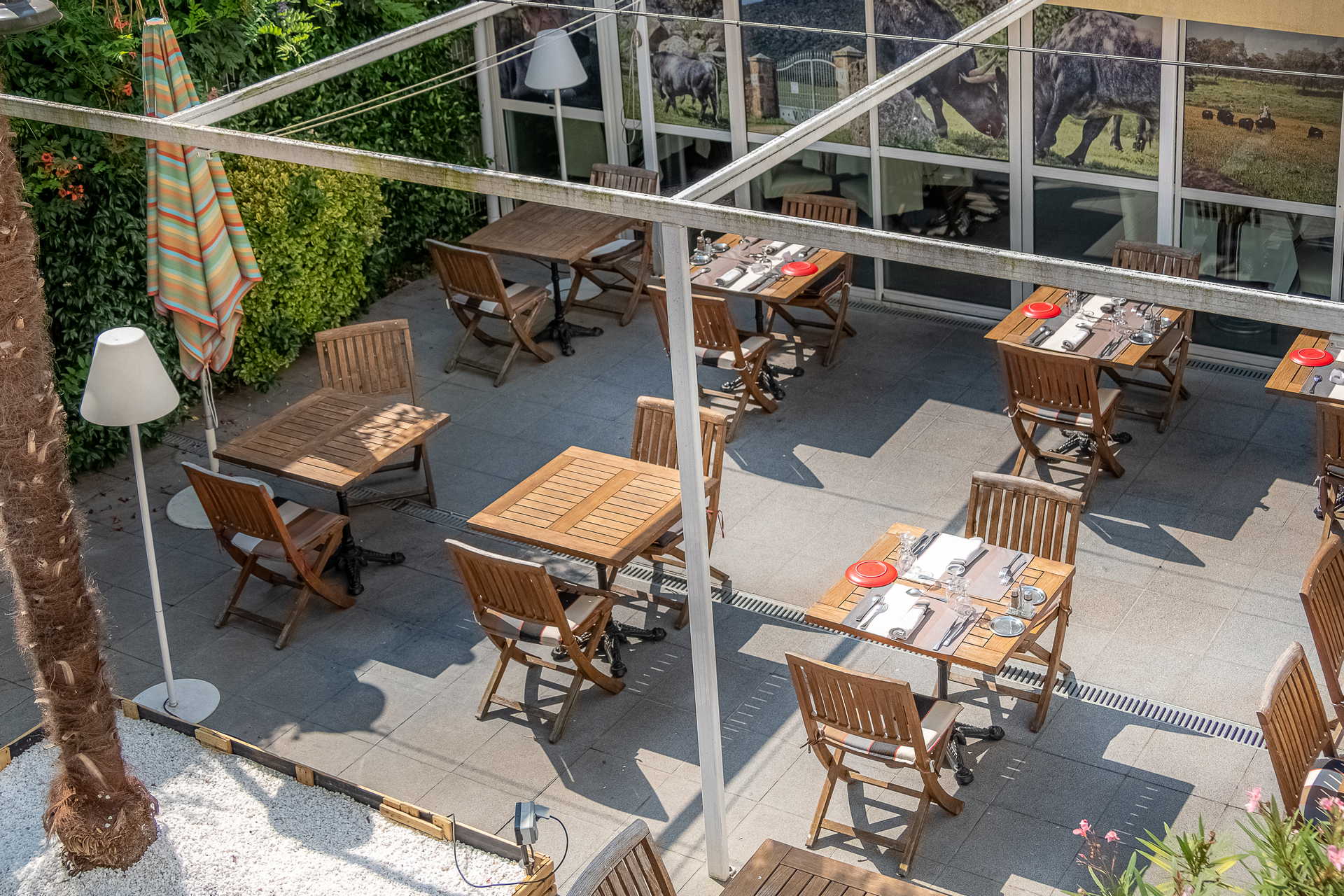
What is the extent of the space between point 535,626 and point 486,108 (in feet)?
22.5

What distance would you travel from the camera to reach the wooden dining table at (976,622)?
709 centimetres

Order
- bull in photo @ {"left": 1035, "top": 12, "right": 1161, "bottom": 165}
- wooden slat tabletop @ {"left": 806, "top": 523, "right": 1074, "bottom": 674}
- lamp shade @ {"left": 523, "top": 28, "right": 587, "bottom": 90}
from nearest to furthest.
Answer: wooden slat tabletop @ {"left": 806, "top": 523, "right": 1074, "bottom": 674} → bull in photo @ {"left": 1035, "top": 12, "right": 1161, "bottom": 165} → lamp shade @ {"left": 523, "top": 28, "right": 587, "bottom": 90}

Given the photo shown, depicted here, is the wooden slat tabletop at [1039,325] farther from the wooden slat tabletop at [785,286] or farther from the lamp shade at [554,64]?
the lamp shade at [554,64]

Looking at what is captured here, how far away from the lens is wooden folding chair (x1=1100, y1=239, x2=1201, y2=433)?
10.0m

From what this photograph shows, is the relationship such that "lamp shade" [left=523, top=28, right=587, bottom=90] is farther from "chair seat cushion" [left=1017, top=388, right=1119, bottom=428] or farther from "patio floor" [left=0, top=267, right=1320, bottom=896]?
"chair seat cushion" [left=1017, top=388, right=1119, bottom=428]

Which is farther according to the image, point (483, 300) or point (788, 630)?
point (483, 300)

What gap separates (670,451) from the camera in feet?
30.0

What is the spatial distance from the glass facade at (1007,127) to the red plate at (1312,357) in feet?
4.17

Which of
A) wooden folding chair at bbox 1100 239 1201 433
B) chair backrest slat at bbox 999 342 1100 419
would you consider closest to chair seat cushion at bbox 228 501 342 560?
chair backrest slat at bbox 999 342 1100 419

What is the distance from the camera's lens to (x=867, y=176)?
11992 millimetres

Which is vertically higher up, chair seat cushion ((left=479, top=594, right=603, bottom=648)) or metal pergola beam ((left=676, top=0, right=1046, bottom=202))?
metal pergola beam ((left=676, top=0, right=1046, bottom=202))

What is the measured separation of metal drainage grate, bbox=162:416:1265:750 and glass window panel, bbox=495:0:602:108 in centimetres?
414

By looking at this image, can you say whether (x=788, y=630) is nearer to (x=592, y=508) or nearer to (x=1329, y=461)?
(x=592, y=508)

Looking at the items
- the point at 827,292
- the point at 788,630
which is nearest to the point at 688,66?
the point at 827,292
